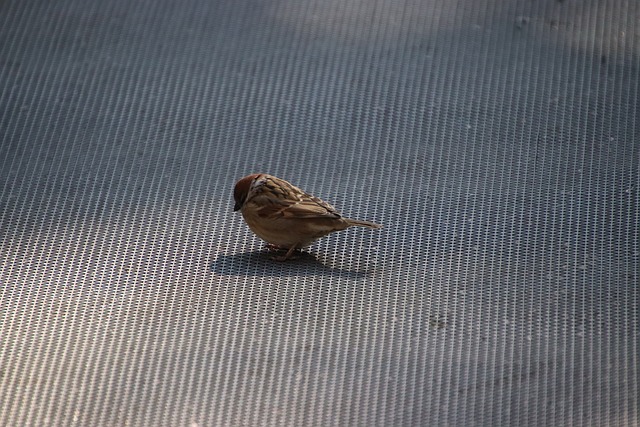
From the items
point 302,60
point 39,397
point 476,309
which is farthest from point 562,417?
point 302,60

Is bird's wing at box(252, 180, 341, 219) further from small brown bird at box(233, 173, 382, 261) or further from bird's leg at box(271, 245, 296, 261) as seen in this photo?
bird's leg at box(271, 245, 296, 261)

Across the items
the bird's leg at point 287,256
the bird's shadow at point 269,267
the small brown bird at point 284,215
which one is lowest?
the bird's shadow at point 269,267

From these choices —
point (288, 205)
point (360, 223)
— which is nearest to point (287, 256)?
point (288, 205)

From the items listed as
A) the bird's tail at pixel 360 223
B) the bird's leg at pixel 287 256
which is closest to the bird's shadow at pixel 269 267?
the bird's leg at pixel 287 256

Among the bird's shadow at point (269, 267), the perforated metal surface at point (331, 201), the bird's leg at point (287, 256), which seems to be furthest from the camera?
the bird's leg at point (287, 256)

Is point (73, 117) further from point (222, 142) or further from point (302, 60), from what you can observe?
point (302, 60)

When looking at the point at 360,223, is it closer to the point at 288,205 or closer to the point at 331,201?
the point at 288,205

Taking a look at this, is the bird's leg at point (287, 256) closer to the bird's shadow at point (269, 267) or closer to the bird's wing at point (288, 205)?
the bird's shadow at point (269, 267)
